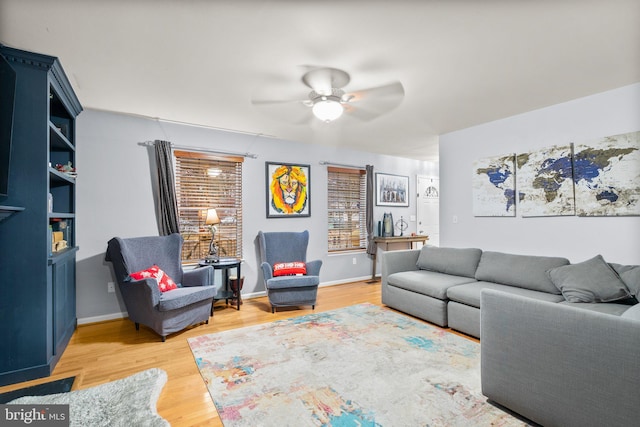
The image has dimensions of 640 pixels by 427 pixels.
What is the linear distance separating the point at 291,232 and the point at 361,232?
1.79m

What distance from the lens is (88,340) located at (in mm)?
3025

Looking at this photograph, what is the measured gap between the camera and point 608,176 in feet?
9.66

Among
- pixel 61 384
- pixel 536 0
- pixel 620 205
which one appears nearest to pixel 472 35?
pixel 536 0

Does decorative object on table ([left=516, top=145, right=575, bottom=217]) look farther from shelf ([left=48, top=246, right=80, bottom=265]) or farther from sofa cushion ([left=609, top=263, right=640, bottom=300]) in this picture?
shelf ([left=48, top=246, right=80, bottom=265])

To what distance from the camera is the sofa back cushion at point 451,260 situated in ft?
12.1

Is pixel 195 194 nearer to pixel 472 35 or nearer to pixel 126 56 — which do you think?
pixel 126 56

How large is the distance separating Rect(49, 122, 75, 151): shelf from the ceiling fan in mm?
1816

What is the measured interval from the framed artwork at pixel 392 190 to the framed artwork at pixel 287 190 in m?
1.65

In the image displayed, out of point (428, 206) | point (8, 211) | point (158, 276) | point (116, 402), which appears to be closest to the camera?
point (116, 402)

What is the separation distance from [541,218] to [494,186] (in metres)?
0.67

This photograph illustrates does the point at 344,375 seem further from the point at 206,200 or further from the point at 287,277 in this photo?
the point at 206,200

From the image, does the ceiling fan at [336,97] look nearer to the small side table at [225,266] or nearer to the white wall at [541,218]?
the white wall at [541,218]

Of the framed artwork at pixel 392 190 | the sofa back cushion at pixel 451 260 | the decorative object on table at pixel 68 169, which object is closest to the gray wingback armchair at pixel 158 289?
the decorative object on table at pixel 68 169

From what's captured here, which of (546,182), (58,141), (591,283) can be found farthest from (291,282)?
(546,182)
